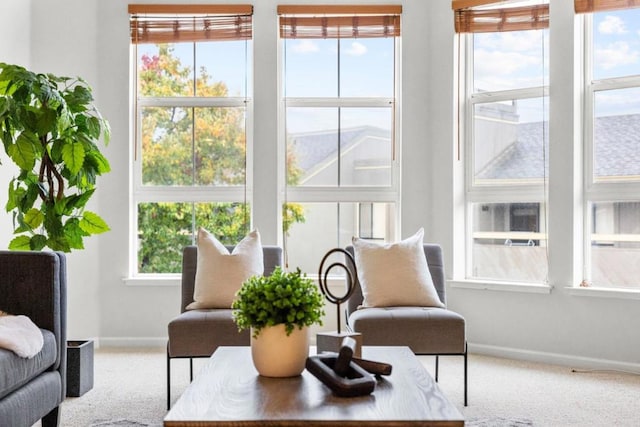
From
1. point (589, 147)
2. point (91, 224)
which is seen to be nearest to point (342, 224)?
point (589, 147)

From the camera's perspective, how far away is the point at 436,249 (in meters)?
4.32

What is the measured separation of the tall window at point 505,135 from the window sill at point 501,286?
0.35 ft

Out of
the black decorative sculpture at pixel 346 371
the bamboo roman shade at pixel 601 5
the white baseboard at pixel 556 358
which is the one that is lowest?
the white baseboard at pixel 556 358

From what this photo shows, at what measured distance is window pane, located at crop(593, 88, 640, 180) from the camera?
4558 millimetres

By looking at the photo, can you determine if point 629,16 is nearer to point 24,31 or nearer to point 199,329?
point 199,329

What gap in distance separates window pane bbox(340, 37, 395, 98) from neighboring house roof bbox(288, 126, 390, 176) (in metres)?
0.32

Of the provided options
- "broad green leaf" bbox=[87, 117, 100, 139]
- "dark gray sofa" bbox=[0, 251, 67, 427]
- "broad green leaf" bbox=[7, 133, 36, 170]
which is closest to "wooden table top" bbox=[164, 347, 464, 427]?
"dark gray sofa" bbox=[0, 251, 67, 427]

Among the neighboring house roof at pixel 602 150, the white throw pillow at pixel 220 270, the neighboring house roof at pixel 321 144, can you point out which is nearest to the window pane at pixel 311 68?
the neighboring house roof at pixel 321 144

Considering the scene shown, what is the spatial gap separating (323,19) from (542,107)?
171 cm

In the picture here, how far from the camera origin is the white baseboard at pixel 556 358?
14.6ft

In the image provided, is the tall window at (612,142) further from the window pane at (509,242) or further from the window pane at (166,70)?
the window pane at (166,70)

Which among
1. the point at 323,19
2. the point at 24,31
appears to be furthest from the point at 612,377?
the point at 24,31

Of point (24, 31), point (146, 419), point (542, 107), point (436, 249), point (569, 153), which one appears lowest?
point (146, 419)

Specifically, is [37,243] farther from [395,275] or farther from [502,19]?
[502,19]
